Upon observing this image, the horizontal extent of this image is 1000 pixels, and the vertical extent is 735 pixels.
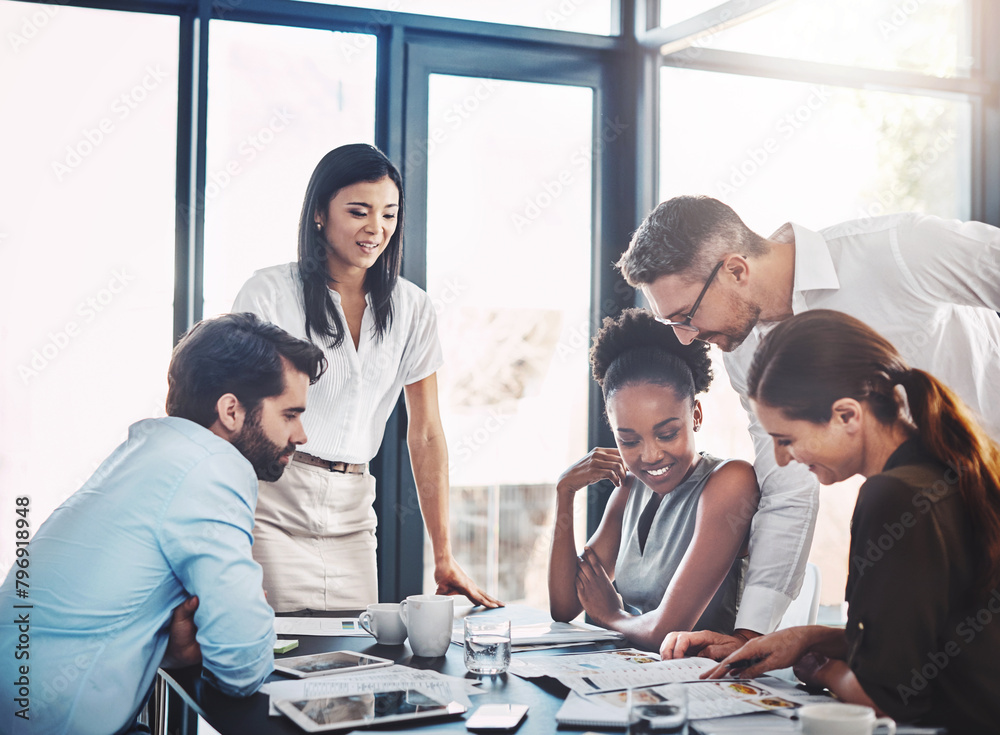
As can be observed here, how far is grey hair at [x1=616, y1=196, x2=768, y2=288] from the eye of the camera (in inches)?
68.4

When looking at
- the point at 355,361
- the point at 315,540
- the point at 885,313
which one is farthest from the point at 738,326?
the point at 315,540

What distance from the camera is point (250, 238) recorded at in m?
2.66

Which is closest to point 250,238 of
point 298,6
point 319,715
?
point 298,6

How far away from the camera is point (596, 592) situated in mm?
2078

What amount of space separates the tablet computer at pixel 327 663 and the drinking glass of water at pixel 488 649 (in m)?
0.14

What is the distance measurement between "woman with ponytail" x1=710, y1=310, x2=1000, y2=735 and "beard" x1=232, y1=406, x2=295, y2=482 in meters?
0.95

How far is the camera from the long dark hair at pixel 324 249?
7.84ft

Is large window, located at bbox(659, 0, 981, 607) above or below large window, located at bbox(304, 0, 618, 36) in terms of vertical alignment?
below

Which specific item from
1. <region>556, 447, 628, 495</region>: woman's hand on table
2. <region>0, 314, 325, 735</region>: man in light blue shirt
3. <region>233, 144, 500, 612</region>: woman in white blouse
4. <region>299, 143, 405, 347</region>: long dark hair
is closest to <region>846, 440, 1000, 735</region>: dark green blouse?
<region>0, 314, 325, 735</region>: man in light blue shirt

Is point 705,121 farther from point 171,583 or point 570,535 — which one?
point 171,583

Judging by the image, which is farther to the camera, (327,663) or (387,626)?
(387,626)

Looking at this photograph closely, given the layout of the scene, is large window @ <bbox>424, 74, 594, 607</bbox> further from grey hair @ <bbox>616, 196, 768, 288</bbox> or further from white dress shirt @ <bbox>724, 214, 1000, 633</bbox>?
white dress shirt @ <bbox>724, 214, 1000, 633</bbox>

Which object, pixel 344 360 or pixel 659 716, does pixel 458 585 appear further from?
pixel 659 716

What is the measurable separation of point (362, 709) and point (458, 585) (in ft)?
3.40
